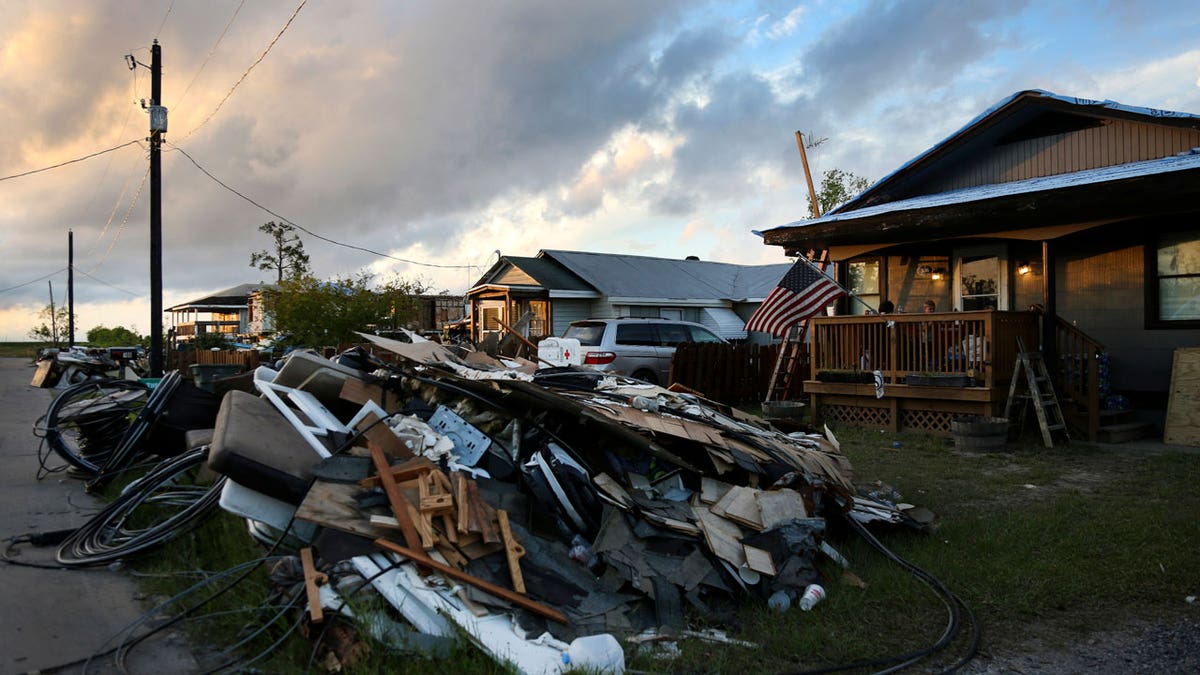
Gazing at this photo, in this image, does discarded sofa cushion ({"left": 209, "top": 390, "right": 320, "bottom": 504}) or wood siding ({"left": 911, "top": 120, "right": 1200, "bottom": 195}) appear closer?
discarded sofa cushion ({"left": 209, "top": 390, "right": 320, "bottom": 504})

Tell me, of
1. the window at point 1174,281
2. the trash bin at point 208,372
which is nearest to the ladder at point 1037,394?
the window at point 1174,281

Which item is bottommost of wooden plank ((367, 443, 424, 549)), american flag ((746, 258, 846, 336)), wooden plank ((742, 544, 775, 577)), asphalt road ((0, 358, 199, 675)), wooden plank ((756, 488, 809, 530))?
asphalt road ((0, 358, 199, 675))

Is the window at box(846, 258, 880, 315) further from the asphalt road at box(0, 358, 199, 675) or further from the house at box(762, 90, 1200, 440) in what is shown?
the asphalt road at box(0, 358, 199, 675)

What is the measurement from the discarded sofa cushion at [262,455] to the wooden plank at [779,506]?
10.1ft

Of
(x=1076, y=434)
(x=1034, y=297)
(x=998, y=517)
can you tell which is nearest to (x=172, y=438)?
(x=998, y=517)

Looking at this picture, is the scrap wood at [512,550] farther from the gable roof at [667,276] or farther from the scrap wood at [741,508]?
the gable roof at [667,276]

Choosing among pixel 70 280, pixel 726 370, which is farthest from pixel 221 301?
pixel 726 370

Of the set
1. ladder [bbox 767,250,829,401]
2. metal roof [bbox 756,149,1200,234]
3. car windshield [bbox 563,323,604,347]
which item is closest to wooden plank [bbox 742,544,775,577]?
metal roof [bbox 756,149,1200,234]

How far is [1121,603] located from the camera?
471cm

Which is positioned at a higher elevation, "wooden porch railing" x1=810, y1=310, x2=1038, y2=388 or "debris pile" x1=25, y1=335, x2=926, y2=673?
"wooden porch railing" x1=810, y1=310, x2=1038, y2=388

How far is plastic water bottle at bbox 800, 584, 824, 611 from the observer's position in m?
4.70

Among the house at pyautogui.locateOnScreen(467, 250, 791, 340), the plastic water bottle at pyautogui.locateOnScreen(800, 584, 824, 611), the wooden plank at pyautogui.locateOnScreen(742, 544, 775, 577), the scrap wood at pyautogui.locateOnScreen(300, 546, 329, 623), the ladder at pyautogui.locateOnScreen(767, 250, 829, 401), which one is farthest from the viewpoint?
the house at pyautogui.locateOnScreen(467, 250, 791, 340)

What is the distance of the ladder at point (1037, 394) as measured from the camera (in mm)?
10285

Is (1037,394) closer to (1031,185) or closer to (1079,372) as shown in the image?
(1079,372)
